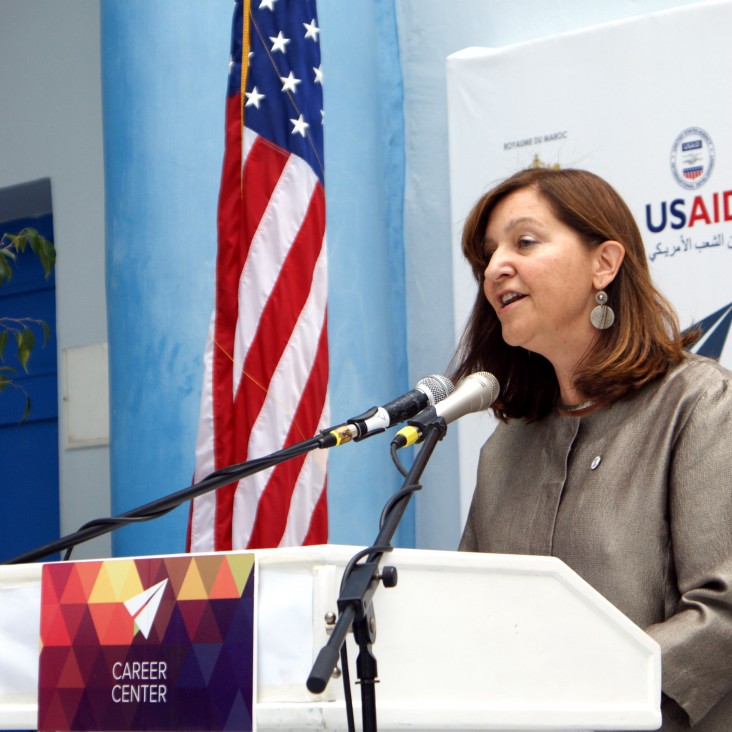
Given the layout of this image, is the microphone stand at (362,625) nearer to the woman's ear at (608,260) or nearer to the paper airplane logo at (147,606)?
the paper airplane logo at (147,606)

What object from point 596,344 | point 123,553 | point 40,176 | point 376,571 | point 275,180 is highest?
point 40,176

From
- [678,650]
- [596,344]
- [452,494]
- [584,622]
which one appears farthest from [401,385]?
[584,622]

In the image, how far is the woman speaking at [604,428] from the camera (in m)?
1.60

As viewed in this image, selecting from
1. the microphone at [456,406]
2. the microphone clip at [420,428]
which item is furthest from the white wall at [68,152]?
the microphone clip at [420,428]

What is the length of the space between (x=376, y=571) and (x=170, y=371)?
7.63ft

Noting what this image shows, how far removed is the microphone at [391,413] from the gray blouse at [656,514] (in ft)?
1.13

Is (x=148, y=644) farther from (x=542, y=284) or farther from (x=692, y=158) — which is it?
(x=692, y=158)

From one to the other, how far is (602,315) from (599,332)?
29 millimetres

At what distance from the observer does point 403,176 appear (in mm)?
3781

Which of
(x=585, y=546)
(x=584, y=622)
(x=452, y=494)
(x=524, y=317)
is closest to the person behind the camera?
(x=584, y=622)

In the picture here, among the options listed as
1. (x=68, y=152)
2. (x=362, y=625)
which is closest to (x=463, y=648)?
(x=362, y=625)

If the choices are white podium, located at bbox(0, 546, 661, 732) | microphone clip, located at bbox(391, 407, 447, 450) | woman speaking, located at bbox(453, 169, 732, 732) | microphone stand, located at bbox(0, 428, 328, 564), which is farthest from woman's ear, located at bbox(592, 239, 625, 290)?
white podium, located at bbox(0, 546, 661, 732)

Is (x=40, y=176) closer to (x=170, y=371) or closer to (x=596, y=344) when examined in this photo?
(x=170, y=371)

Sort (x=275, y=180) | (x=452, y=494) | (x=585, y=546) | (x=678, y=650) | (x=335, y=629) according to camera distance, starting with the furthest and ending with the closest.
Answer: (x=452, y=494) → (x=275, y=180) → (x=585, y=546) → (x=678, y=650) → (x=335, y=629)
